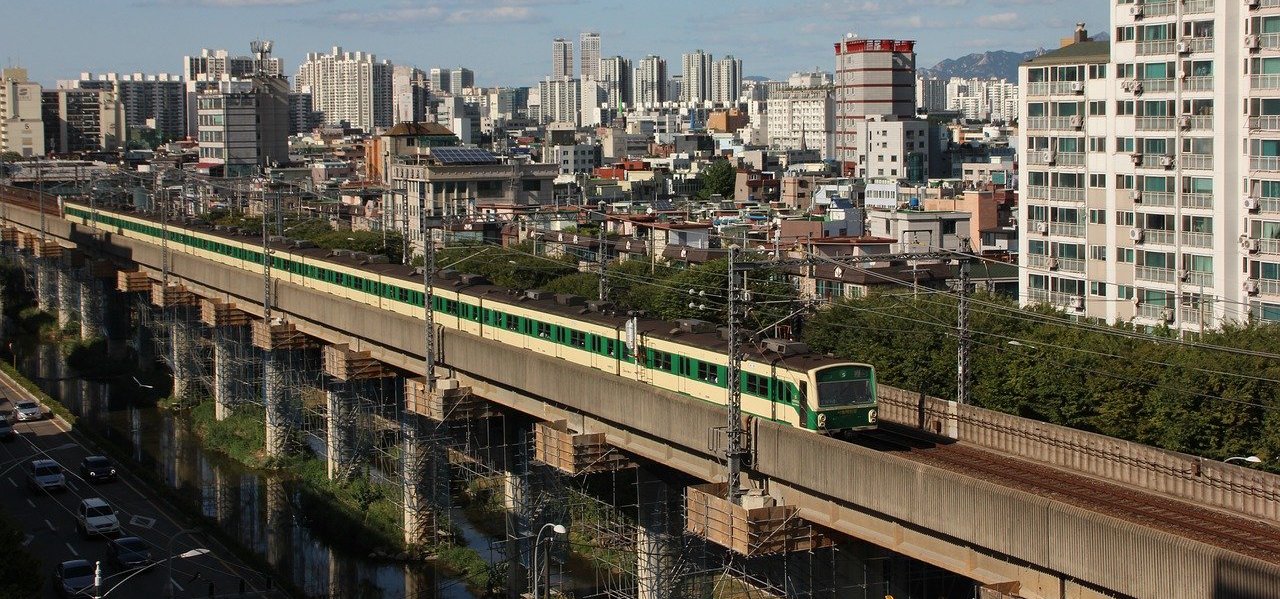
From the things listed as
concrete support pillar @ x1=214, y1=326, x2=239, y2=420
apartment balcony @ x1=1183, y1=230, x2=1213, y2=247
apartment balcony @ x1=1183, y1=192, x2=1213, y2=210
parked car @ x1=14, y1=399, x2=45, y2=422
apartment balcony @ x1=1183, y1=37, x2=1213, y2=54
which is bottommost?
parked car @ x1=14, y1=399, x2=45, y2=422

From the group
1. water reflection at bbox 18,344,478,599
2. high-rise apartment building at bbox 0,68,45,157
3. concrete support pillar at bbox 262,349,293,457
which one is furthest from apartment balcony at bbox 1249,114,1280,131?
high-rise apartment building at bbox 0,68,45,157

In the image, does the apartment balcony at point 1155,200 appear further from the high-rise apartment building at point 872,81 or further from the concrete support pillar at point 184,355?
the high-rise apartment building at point 872,81

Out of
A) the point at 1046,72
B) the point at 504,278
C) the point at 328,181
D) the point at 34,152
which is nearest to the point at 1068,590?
the point at 1046,72

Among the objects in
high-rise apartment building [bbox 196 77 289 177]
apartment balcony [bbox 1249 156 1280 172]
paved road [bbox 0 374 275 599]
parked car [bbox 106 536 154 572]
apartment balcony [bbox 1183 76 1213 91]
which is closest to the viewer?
paved road [bbox 0 374 275 599]

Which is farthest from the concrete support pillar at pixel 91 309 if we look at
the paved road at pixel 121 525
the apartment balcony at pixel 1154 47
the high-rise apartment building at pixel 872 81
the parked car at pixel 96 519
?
the high-rise apartment building at pixel 872 81

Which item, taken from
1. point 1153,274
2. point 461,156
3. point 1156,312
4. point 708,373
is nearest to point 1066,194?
point 1153,274

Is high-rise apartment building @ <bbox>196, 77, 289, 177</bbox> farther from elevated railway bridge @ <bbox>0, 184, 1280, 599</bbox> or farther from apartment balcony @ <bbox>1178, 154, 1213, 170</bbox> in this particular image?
elevated railway bridge @ <bbox>0, 184, 1280, 599</bbox>

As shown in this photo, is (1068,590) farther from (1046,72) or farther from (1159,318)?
(1046,72)

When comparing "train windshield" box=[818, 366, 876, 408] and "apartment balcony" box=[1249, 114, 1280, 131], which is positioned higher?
"apartment balcony" box=[1249, 114, 1280, 131]
